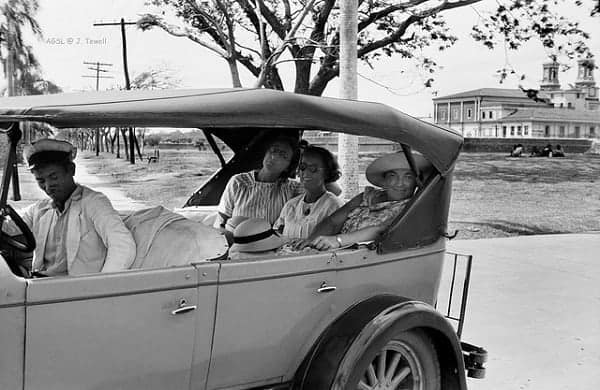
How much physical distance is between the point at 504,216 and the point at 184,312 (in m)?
12.2

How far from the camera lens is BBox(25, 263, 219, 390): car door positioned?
2.48 m

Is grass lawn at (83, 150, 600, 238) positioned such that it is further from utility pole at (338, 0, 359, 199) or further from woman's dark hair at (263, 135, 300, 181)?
woman's dark hair at (263, 135, 300, 181)

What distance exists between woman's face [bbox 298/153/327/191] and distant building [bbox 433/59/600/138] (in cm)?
969

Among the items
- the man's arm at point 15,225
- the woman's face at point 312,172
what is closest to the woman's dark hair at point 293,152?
the woman's face at point 312,172

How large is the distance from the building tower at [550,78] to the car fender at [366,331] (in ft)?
33.6

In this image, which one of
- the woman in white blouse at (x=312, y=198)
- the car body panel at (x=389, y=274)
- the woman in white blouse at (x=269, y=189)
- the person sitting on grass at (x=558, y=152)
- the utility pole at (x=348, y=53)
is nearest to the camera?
the car body panel at (x=389, y=274)

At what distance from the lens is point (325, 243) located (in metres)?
3.52

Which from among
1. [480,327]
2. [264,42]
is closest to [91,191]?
A: [480,327]

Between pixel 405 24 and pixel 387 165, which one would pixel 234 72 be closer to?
pixel 405 24

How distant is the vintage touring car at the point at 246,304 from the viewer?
98.7 inches

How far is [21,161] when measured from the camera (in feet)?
11.9

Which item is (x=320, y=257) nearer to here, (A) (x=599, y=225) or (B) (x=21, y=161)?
(B) (x=21, y=161)

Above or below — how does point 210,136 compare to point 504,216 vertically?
above

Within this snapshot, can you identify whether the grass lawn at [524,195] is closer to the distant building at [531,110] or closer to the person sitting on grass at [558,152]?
the person sitting on grass at [558,152]
